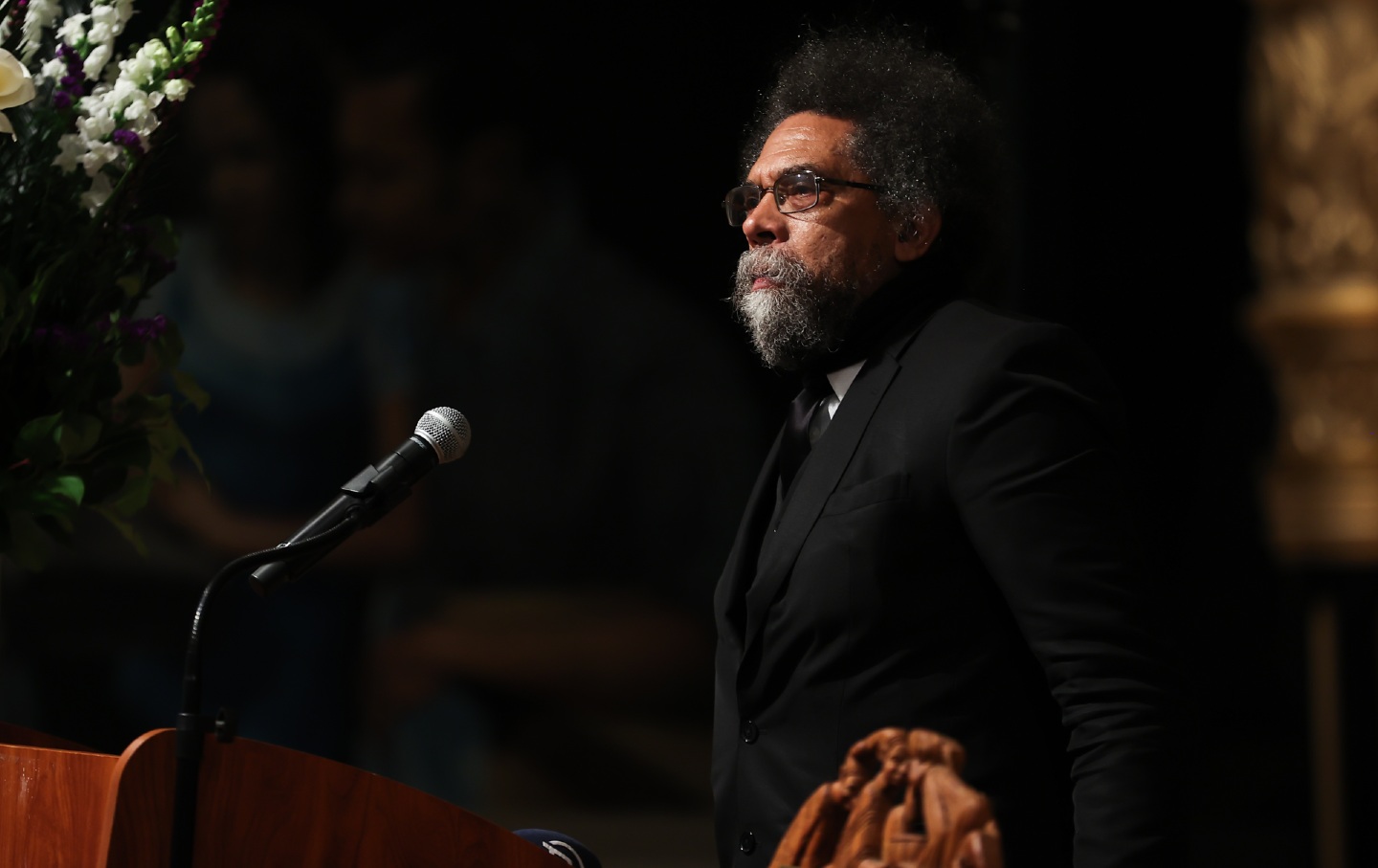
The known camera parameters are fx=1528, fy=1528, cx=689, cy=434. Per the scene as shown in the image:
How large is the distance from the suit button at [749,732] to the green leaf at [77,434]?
0.93 m

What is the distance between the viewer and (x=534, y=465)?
4.95m

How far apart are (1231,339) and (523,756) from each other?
2480 millimetres

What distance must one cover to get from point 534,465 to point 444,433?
324 cm

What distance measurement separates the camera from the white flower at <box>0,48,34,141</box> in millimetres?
1858

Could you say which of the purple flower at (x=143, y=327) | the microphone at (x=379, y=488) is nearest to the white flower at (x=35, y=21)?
the purple flower at (x=143, y=327)

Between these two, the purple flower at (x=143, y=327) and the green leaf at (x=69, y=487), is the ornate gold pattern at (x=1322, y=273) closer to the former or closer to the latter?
the purple flower at (x=143, y=327)

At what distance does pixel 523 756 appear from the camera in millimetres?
4844

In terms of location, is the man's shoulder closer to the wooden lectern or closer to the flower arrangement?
the wooden lectern

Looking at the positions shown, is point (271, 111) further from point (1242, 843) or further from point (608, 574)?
point (1242, 843)

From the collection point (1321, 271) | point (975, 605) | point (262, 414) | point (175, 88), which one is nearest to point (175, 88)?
point (175, 88)

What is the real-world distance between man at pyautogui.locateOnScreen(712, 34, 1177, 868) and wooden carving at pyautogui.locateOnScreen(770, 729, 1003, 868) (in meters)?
0.42

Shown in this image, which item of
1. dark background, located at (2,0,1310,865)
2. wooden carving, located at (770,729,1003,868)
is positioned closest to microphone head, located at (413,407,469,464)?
wooden carving, located at (770,729,1003,868)

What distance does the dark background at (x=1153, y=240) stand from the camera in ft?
12.3

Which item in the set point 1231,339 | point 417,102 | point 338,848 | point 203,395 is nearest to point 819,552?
point 338,848
